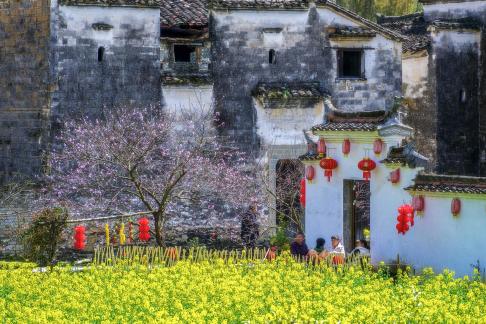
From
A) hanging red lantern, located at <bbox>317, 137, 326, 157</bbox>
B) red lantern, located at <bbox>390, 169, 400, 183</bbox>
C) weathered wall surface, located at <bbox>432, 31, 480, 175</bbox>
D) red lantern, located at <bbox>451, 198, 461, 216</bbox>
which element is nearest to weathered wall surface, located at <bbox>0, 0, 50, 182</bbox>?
hanging red lantern, located at <bbox>317, 137, 326, 157</bbox>

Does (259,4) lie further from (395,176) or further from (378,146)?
(395,176)

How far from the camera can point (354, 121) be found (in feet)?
107

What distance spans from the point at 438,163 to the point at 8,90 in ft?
38.9

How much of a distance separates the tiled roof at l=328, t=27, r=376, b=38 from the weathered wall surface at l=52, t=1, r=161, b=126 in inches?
179

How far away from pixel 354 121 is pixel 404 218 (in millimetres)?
3894

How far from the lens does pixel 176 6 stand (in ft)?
130

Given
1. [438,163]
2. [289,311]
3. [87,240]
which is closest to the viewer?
[289,311]

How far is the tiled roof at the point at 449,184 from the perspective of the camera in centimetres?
2809

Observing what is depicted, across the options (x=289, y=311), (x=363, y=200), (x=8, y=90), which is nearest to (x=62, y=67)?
(x=8, y=90)

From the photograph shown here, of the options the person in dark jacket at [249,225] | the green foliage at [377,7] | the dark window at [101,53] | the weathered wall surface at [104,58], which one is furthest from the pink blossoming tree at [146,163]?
the green foliage at [377,7]

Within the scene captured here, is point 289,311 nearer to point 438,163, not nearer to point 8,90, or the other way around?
point 8,90

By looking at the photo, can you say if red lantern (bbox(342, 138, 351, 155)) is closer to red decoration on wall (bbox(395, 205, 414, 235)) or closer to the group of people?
the group of people

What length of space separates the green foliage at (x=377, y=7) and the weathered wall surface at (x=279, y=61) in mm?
12407

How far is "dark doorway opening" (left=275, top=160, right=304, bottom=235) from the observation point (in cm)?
3822
